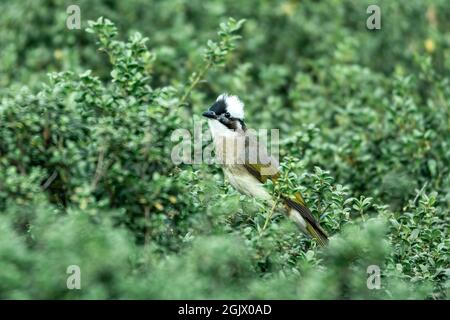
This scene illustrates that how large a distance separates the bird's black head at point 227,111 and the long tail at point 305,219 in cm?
100

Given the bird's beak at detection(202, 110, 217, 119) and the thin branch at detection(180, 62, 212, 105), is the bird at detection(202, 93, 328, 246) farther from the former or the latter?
the thin branch at detection(180, 62, 212, 105)

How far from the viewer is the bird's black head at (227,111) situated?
7541mm

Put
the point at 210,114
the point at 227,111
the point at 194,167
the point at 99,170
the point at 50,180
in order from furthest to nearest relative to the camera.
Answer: the point at 227,111, the point at 210,114, the point at 194,167, the point at 50,180, the point at 99,170

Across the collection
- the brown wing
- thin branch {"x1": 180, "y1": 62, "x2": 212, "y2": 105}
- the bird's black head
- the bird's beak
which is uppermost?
thin branch {"x1": 180, "y1": 62, "x2": 212, "y2": 105}

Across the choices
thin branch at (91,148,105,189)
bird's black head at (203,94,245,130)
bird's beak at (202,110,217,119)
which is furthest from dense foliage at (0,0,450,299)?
bird's black head at (203,94,245,130)

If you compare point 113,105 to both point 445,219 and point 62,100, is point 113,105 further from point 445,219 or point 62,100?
point 445,219

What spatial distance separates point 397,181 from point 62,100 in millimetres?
2880

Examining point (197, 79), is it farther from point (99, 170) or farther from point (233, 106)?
point (99, 170)

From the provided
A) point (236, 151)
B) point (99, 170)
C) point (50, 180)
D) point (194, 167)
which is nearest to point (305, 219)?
point (194, 167)

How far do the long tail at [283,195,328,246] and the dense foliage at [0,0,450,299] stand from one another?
70 mm

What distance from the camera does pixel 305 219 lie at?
6520 mm

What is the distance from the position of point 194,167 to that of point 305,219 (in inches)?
33.9

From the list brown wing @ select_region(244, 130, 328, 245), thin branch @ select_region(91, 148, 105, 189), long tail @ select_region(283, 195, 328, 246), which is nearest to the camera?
thin branch @ select_region(91, 148, 105, 189)

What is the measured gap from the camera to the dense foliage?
4938 mm
